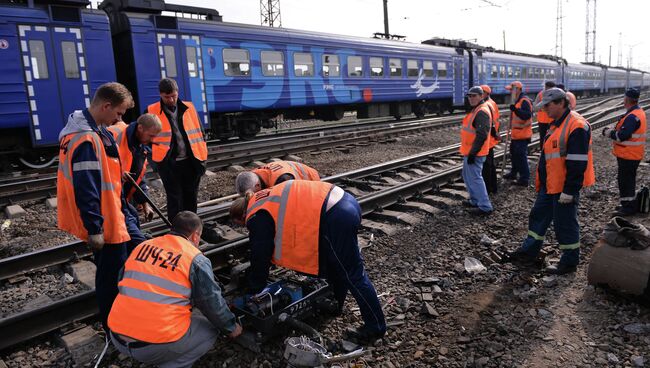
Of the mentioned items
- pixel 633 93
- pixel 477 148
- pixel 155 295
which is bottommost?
pixel 155 295

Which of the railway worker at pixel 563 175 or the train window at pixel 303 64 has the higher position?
the train window at pixel 303 64

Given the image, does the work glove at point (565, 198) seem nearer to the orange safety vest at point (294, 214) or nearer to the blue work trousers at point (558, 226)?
the blue work trousers at point (558, 226)

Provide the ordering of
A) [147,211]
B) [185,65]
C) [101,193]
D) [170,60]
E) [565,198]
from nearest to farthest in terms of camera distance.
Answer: [101,193] < [565,198] < [147,211] < [170,60] < [185,65]

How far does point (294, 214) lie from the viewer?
116 inches

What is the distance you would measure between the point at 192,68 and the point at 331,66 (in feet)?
17.4

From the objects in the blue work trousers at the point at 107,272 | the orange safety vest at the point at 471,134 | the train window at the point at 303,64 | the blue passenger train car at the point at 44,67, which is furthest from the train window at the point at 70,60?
the orange safety vest at the point at 471,134

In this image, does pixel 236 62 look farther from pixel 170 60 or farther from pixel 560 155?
pixel 560 155

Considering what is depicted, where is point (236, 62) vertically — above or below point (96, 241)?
above

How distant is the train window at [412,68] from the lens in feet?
61.9

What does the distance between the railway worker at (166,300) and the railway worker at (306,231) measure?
1.34 ft

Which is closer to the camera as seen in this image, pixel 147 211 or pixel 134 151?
pixel 134 151

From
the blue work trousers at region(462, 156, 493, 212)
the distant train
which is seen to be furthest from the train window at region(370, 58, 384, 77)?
the blue work trousers at region(462, 156, 493, 212)

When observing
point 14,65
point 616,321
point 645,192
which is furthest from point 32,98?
point 645,192

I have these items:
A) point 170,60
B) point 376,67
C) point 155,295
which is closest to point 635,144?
point 155,295
